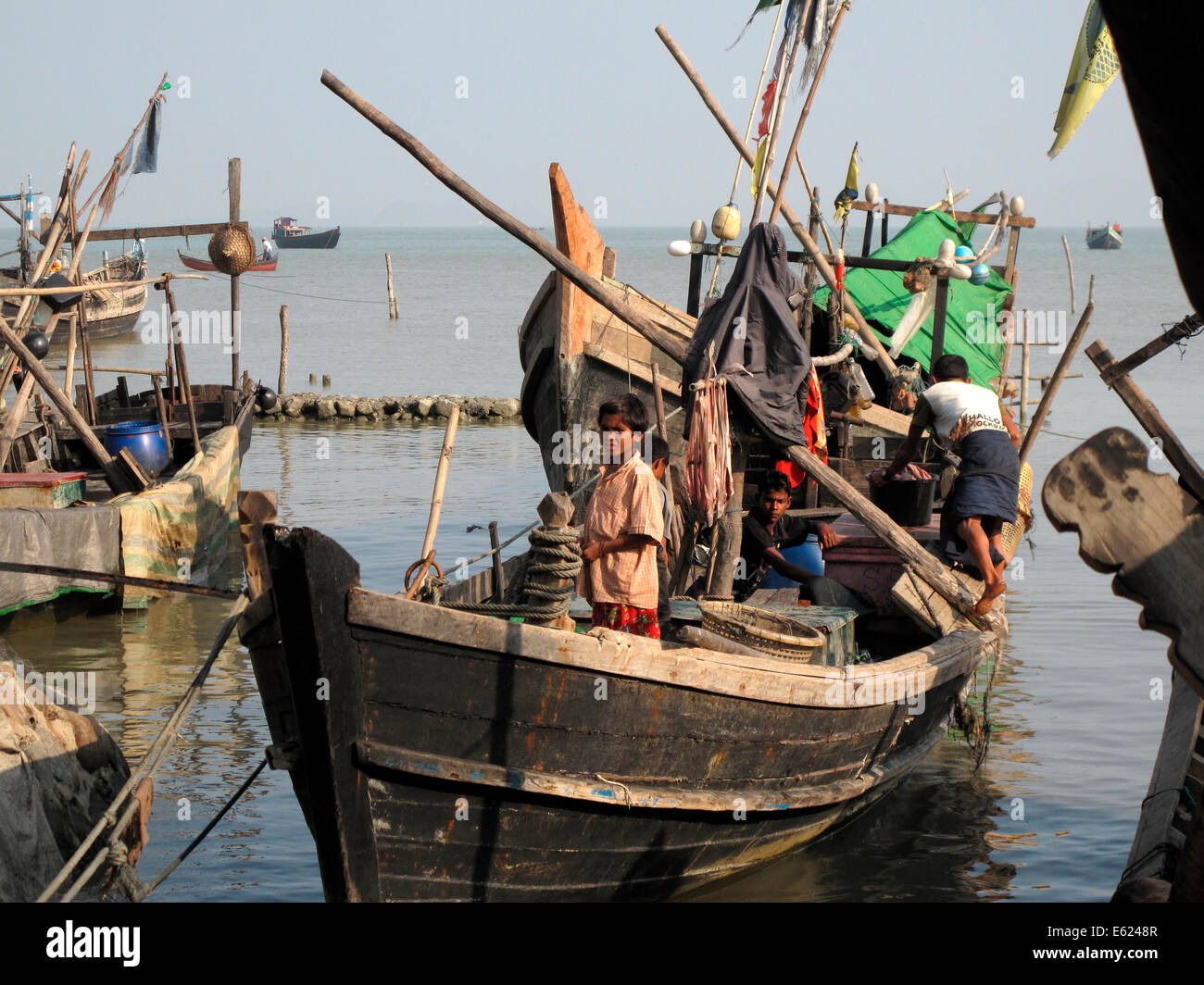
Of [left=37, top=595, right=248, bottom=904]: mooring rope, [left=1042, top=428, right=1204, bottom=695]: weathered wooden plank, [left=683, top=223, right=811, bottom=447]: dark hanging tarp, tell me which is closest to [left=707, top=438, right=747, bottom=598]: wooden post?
[left=683, top=223, right=811, bottom=447]: dark hanging tarp

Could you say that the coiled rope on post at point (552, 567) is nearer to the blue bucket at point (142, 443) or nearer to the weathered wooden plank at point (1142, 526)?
the weathered wooden plank at point (1142, 526)

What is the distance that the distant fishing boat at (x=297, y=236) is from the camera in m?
111

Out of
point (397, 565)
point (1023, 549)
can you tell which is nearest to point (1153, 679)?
point (1023, 549)

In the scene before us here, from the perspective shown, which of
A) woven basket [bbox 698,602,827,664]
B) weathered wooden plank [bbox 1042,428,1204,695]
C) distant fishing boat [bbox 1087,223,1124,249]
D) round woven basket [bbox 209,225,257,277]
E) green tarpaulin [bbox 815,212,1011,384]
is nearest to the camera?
weathered wooden plank [bbox 1042,428,1204,695]

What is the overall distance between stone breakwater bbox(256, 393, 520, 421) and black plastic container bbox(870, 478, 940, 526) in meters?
16.3

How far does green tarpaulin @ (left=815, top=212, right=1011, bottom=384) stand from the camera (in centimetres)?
1284

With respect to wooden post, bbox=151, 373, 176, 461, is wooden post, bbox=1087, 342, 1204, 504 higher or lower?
higher

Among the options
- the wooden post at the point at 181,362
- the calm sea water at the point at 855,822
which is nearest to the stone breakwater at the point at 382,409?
the calm sea water at the point at 855,822

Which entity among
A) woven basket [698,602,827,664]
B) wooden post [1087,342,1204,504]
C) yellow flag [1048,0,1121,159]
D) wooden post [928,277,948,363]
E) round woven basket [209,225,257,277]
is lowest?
woven basket [698,602,827,664]

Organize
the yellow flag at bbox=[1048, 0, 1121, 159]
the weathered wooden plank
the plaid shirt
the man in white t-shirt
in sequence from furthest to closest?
the yellow flag at bbox=[1048, 0, 1121, 159] < the man in white t-shirt < the plaid shirt < the weathered wooden plank

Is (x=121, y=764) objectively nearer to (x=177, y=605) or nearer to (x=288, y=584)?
(x=288, y=584)

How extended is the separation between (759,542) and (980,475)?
4.53 feet

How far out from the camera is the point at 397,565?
13.5 meters

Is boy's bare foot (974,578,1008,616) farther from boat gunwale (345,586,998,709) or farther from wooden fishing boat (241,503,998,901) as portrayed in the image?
wooden fishing boat (241,503,998,901)
